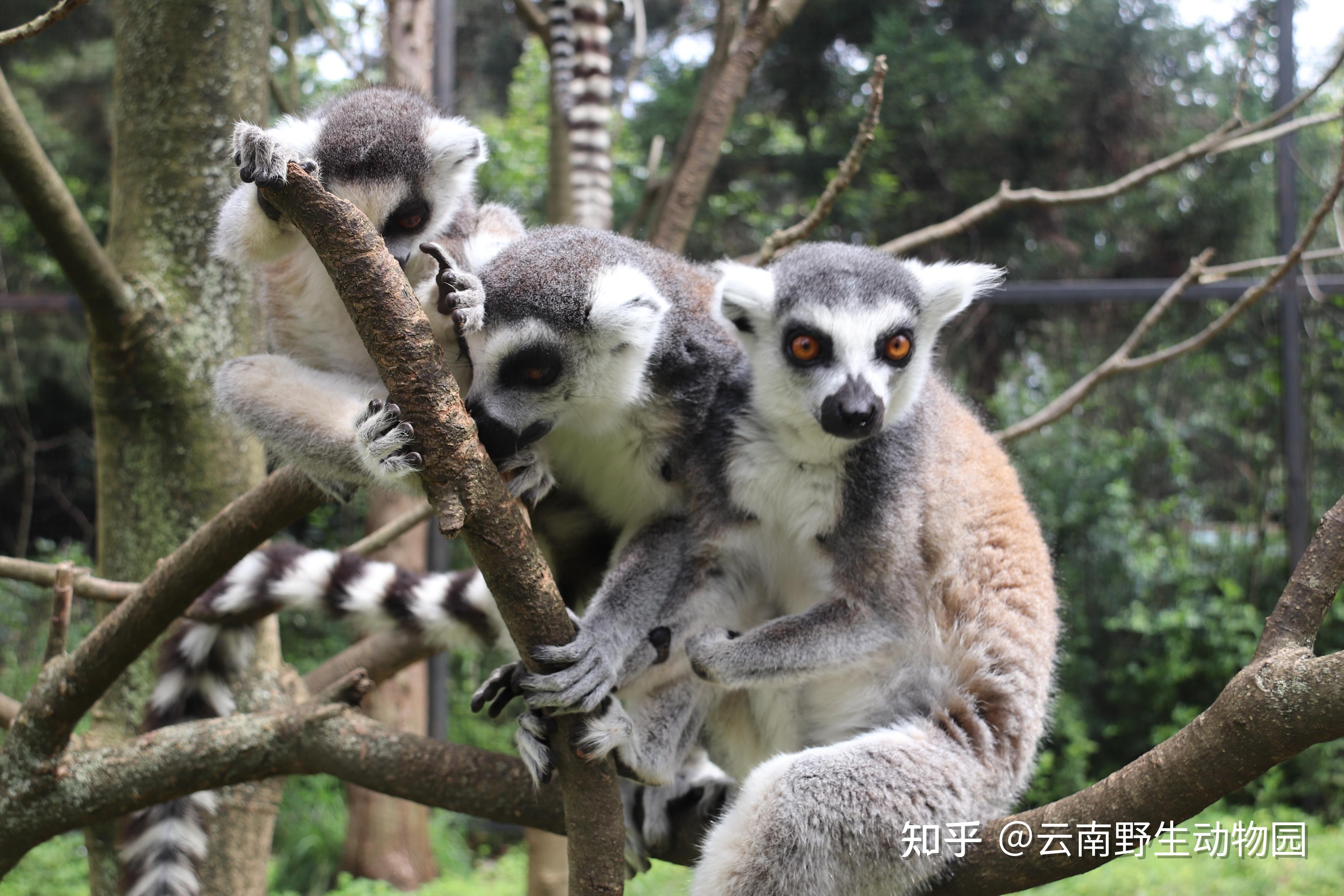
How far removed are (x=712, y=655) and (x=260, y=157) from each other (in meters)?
1.59

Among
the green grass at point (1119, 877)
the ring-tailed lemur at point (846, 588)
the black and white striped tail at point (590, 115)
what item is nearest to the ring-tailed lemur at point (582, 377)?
the ring-tailed lemur at point (846, 588)

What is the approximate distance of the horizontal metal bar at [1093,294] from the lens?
22.2ft

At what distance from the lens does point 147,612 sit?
2721mm

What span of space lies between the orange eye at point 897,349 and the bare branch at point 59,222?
2355 mm

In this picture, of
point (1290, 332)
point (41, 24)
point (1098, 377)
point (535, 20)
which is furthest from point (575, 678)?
point (1290, 332)

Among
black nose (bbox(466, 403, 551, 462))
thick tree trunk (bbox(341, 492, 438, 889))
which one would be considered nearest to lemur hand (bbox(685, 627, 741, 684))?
black nose (bbox(466, 403, 551, 462))

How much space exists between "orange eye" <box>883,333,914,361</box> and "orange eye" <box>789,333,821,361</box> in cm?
19

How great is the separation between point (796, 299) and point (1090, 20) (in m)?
7.66

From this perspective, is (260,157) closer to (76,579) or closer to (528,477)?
(528,477)

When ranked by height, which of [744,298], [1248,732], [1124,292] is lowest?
[1248,732]

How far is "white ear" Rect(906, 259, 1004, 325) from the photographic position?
Result: 304cm

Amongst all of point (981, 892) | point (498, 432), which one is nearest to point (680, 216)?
point (498, 432)

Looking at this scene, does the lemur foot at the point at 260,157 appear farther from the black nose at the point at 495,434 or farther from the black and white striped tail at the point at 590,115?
the black and white striped tail at the point at 590,115

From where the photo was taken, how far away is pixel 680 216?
175 inches
